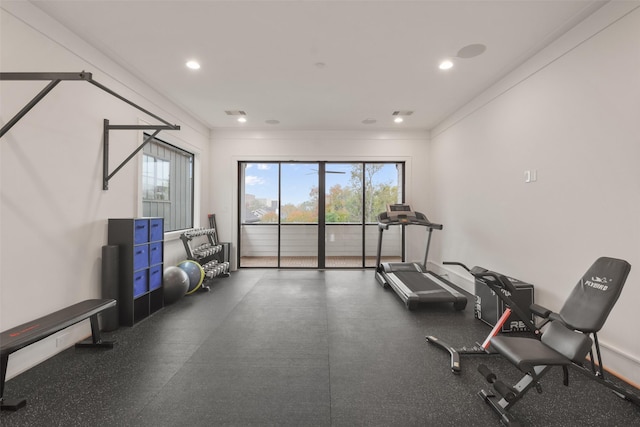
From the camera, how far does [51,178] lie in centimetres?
258

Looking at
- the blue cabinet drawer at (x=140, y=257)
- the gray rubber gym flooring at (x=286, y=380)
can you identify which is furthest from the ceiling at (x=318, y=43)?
the gray rubber gym flooring at (x=286, y=380)

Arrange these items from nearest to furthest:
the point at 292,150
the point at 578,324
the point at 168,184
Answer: the point at 578,324, the point at 168,184, the point at 292,150

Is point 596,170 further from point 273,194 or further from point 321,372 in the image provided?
point 273,194

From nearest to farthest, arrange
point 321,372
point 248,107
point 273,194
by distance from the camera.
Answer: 1. point 321,372
2. point 248,107
3. point 273,194

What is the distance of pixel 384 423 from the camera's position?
5.82 feet

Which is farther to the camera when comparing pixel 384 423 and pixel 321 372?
pixel 321 372

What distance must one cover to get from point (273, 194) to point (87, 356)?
14.3 ft

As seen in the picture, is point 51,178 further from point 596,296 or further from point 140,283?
point 596,296

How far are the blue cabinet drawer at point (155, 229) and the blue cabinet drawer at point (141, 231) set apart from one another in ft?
0.24

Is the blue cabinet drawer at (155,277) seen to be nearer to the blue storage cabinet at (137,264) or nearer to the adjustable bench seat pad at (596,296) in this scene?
the blue storage cabinet at (137,264)

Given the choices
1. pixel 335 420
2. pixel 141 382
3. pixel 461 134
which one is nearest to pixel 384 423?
pixel 335 420

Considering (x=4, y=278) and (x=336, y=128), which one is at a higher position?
Result: (x=336, y=128)

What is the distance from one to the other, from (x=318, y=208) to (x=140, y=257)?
373 cm

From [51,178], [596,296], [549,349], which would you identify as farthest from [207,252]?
[596,296]
